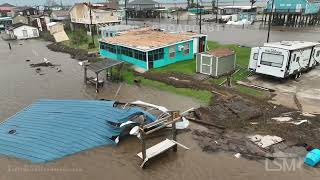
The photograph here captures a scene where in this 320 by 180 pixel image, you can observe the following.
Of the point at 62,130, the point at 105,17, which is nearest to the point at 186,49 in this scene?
the point at 62,130

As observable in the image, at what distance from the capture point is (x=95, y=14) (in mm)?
52719

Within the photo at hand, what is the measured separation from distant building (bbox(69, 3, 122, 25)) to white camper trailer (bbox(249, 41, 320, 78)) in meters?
39.6

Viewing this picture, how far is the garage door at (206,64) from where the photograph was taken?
74.3 feet

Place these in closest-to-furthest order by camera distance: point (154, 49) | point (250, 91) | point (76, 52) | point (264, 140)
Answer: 1. point (264, 140)
2. point (250, 91)
3. point (154, 49)
4. point (76, 52)

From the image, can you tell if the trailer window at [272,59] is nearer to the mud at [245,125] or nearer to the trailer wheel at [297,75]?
the trailer wheel at [297,75]

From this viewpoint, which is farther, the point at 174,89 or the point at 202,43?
the point at 202,43

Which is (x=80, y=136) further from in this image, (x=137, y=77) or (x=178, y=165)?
(x=137, y=77)

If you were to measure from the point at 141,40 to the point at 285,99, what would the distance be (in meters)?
16.7

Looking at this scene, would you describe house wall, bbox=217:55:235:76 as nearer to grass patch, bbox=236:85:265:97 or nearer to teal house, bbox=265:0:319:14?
grass patch, bbox=236:85:265:97

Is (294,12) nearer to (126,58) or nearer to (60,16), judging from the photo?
(126,58)

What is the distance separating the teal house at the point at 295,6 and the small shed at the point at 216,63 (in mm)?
37780

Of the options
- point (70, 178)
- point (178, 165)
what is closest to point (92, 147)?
point (70, 178)

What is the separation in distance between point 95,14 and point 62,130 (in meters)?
42.7

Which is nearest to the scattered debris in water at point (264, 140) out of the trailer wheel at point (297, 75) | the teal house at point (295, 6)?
the trailer wheel at point (297, 75)
